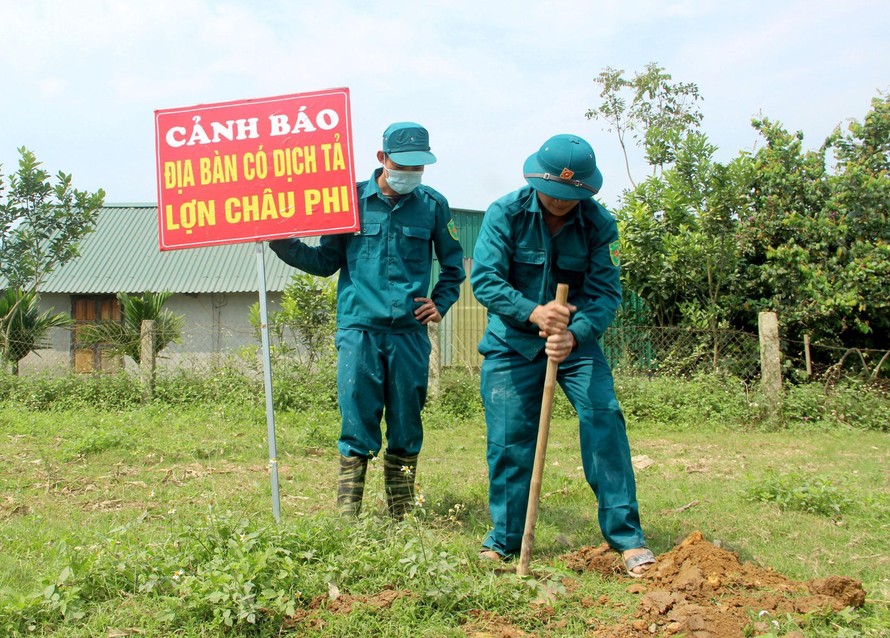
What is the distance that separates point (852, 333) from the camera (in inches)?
456

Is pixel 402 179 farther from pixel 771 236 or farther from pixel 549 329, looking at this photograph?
pixel 771 236

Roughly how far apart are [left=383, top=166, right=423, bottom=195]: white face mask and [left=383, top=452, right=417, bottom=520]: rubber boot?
1465 millimetres

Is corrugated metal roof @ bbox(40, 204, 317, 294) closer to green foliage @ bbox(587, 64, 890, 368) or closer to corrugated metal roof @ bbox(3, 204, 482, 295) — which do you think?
corrugated metal roof @ bbox(3, 204, 482, 295)

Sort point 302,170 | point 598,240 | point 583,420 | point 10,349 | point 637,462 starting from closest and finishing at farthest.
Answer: point 583,420, point 598,240, point 302,170, point 637,462, point 10,349

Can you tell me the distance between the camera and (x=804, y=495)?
486cm

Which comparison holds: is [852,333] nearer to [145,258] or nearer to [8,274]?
[8,274]

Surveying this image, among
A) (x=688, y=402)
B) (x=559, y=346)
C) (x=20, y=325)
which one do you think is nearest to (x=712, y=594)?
(x=559, y=346)

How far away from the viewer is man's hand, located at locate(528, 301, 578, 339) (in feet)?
11.9

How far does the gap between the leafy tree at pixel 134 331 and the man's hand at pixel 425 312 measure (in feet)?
20.3

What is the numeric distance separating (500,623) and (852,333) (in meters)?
10.3

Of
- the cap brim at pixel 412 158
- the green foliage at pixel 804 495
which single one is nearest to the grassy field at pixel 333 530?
the green foliage at pixel 804 495

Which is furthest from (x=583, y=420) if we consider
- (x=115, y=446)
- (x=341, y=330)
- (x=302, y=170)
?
(x=115, y=446)

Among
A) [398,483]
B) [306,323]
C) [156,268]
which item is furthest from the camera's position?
[156,268]

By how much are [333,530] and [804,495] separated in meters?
2.94
